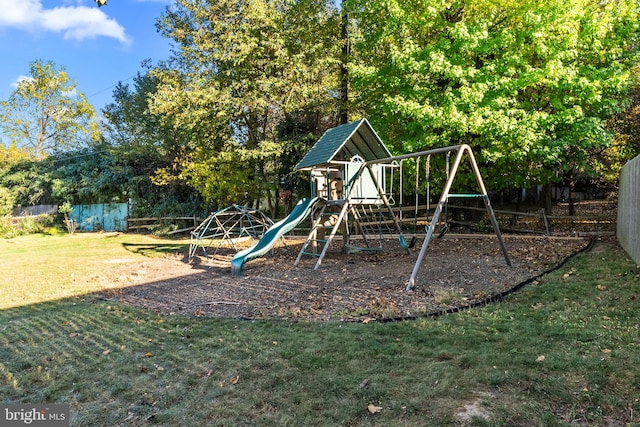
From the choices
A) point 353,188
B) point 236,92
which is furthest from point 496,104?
point 236,92

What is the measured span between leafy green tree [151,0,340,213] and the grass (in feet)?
39.6

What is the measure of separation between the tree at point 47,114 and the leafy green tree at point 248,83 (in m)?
24.0

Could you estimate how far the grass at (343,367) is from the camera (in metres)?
2.88

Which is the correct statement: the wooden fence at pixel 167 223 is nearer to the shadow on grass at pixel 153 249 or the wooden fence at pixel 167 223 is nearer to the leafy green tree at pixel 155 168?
the leafy green tree at pixel 155 168

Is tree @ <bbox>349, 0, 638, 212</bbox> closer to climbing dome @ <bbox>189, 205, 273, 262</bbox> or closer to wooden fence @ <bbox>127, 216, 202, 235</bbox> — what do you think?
climbing dome @ <bbox>189, 205, 273, 262</bbox>

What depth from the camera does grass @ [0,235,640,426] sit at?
9.43 feet

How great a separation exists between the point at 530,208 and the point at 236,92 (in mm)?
14379

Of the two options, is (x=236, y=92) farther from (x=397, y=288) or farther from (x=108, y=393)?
(x=108, y=393)

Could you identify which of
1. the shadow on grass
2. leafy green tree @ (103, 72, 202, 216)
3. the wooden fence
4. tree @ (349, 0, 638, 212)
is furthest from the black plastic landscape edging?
leafy green tree @ (103, 72, 202, 216)

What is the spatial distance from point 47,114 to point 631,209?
42506mm

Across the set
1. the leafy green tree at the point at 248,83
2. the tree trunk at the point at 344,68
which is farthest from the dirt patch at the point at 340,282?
the tree trunk at the point at 344,68

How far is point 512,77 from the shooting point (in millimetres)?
11523

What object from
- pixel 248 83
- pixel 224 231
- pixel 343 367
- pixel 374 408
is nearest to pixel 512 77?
pixel 224 231

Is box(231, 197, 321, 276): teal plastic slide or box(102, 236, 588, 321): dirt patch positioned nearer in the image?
box(102, 236, 588, 321): dirt patch
